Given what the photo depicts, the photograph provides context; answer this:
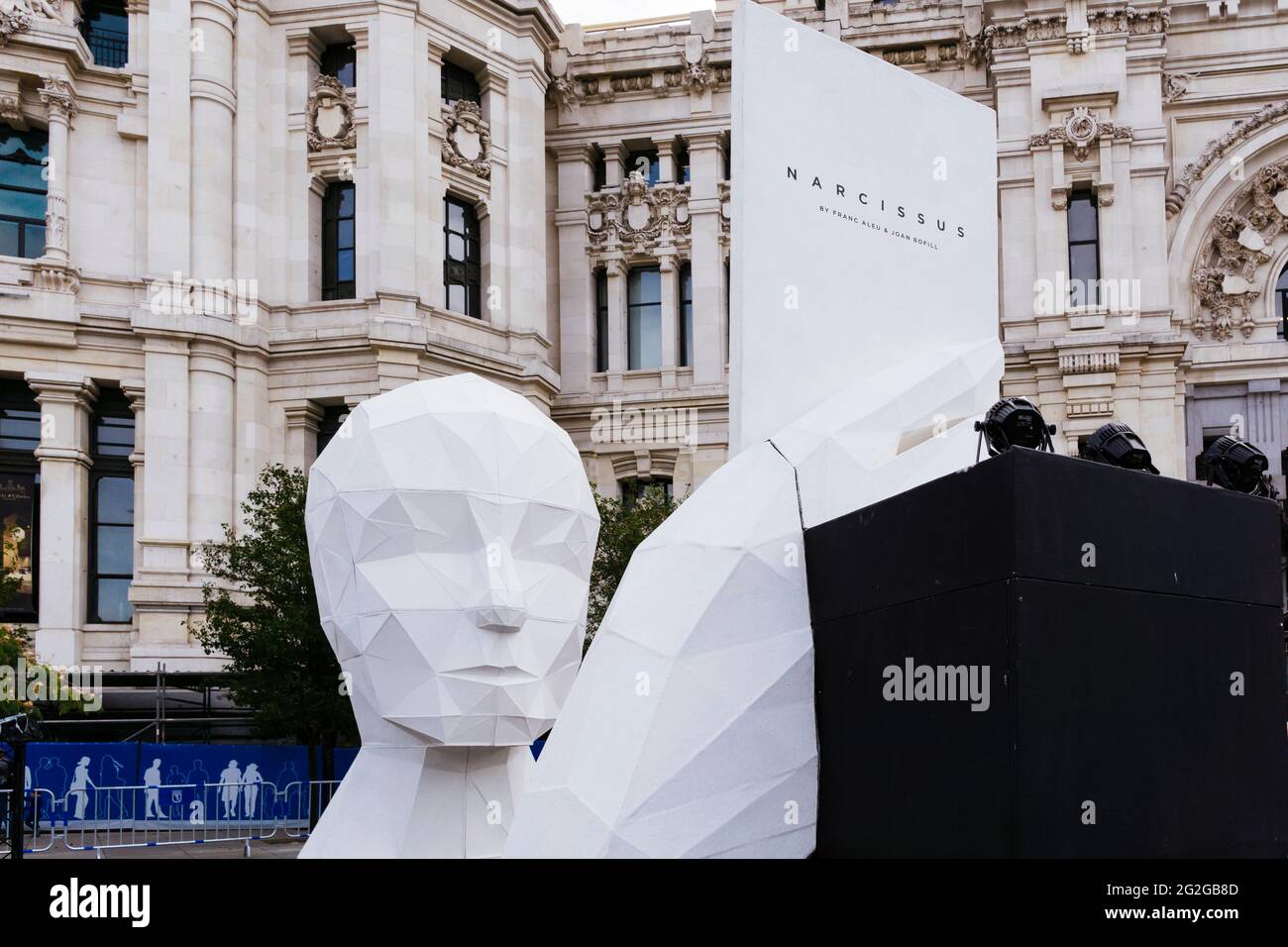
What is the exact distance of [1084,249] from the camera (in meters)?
33.1

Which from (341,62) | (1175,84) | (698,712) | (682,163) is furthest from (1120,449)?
(682,163)

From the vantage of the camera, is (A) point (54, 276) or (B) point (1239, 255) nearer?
(A) point (54, 276)

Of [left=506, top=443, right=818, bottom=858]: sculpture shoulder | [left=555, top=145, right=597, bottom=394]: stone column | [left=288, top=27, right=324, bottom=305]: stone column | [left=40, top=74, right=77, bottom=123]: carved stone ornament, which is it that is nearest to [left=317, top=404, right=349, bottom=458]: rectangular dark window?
[left=288, top=27, right=324, bottom=305]: stone column

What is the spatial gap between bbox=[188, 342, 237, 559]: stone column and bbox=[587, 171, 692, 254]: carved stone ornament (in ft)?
34.5

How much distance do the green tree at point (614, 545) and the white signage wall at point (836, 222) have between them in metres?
15.0

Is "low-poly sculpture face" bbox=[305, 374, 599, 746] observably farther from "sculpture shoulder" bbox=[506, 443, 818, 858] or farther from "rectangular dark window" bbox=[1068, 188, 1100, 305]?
"rectangular dark window" bbox=[1068, 188, 1100, 305]

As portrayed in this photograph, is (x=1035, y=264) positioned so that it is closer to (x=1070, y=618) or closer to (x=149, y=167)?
(x=149, y=167)

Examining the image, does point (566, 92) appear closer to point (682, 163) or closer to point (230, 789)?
point (682, 163)

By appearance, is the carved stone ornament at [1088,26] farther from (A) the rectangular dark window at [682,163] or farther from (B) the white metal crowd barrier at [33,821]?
(B) the white metal crowd barrier at [33,821]

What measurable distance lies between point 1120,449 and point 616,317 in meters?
28.4

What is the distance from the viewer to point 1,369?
1118 inches
